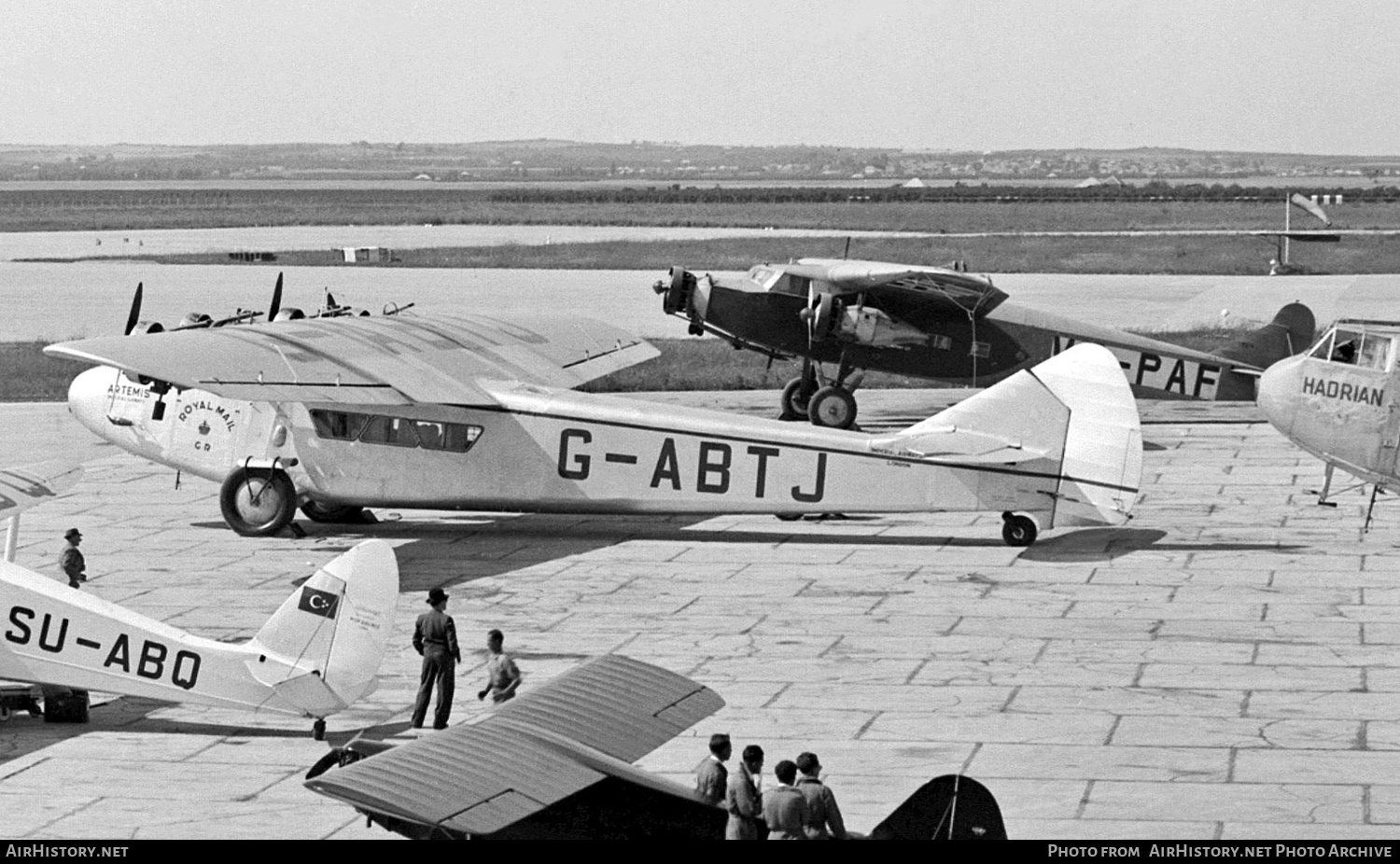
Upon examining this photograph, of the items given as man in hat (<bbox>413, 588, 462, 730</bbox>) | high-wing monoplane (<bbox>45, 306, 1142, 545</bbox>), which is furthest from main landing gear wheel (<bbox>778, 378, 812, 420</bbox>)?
man in hat (<bbox>413, 588, 462, 730</bbox>)

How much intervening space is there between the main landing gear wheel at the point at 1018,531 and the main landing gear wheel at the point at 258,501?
930 centimetres

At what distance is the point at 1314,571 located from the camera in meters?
22.7

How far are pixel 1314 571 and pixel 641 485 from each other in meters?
8.24

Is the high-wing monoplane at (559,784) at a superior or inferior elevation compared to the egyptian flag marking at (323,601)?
superior

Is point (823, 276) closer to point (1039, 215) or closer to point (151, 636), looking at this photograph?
point (151, 636)

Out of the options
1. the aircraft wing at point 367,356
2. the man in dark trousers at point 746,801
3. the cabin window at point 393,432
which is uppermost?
the aircraft wing at point 367,356

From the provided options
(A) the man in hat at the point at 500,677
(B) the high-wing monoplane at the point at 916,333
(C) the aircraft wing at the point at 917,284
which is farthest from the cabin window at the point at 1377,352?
(A) the man in hat at the point at 500,677

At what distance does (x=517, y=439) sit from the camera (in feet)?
80.1

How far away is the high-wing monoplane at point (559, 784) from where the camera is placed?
9.46 m

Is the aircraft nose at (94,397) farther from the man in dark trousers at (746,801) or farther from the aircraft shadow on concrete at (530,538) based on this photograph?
the man in dark trousers at (746,801)

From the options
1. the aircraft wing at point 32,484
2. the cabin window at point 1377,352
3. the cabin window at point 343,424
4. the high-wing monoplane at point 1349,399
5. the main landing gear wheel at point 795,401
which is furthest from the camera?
the main landing gear wheel at point 795,401

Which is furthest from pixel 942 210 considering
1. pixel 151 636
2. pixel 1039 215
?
pixel 151 636

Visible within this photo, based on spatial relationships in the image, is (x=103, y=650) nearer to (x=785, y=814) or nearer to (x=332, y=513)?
(x=785, y=814)

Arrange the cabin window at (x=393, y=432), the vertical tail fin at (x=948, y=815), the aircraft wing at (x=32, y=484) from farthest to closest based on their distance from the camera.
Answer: the cabin window at (x=393, y=432)
the aircraft wing at (x=32, y=484)
the vertical tail fin at (x=948, y=815)
